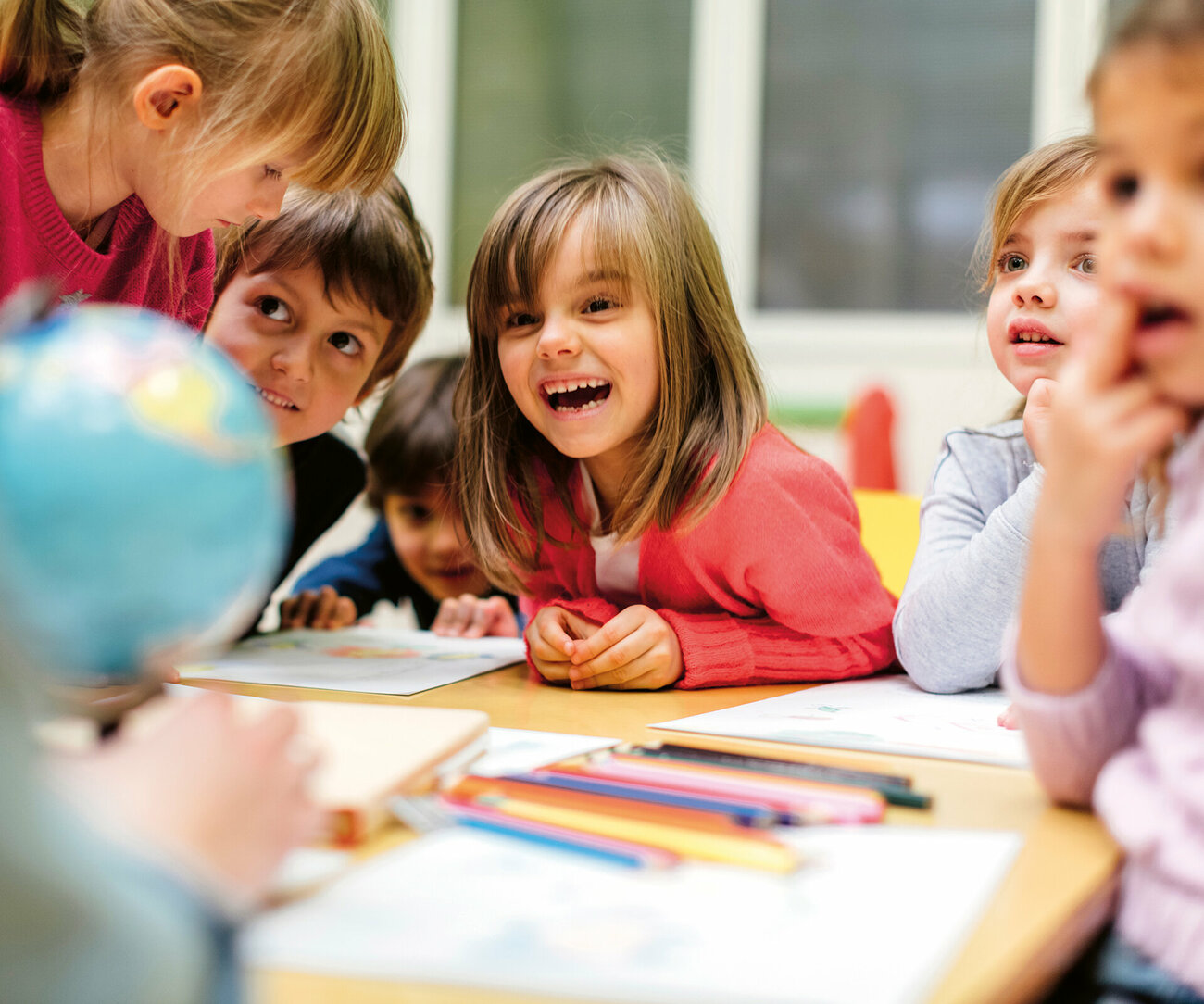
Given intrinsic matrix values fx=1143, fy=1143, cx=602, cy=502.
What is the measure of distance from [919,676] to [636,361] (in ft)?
1.19

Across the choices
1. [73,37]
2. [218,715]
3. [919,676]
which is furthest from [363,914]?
[73,37]

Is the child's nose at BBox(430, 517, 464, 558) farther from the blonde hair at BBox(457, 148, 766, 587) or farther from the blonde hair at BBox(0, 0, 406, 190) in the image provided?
the blonde hair at BBox(0, 0, 406, 190)

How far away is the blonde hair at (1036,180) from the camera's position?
966 mm

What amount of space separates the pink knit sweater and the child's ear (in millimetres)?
730

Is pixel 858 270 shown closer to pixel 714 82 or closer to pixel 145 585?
pixel 714 82

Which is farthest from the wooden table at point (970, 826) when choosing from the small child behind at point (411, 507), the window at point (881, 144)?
the window at point (881, 144)

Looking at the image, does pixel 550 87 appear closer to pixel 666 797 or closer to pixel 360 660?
pixel 360 660

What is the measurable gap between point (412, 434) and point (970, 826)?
1.18 meters

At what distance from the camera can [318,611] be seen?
1250 mm

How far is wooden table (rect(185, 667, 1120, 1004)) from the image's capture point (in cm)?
33

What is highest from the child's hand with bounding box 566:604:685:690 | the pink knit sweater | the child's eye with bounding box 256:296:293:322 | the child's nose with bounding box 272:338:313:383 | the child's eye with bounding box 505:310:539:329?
the child's eye with bounding box 256:296:293:322

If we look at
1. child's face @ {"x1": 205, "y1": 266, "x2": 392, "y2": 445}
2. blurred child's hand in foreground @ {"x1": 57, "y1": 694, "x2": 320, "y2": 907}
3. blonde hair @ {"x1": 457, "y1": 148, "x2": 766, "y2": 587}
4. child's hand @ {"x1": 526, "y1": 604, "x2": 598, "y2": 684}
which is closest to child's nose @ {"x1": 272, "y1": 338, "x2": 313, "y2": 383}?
child's face @ {"x1": 205, "y1": 266, "x2": 392, "y2": 445}

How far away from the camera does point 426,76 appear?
297cm

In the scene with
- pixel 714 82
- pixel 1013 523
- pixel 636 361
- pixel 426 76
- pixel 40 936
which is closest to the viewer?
pixel 40 936
